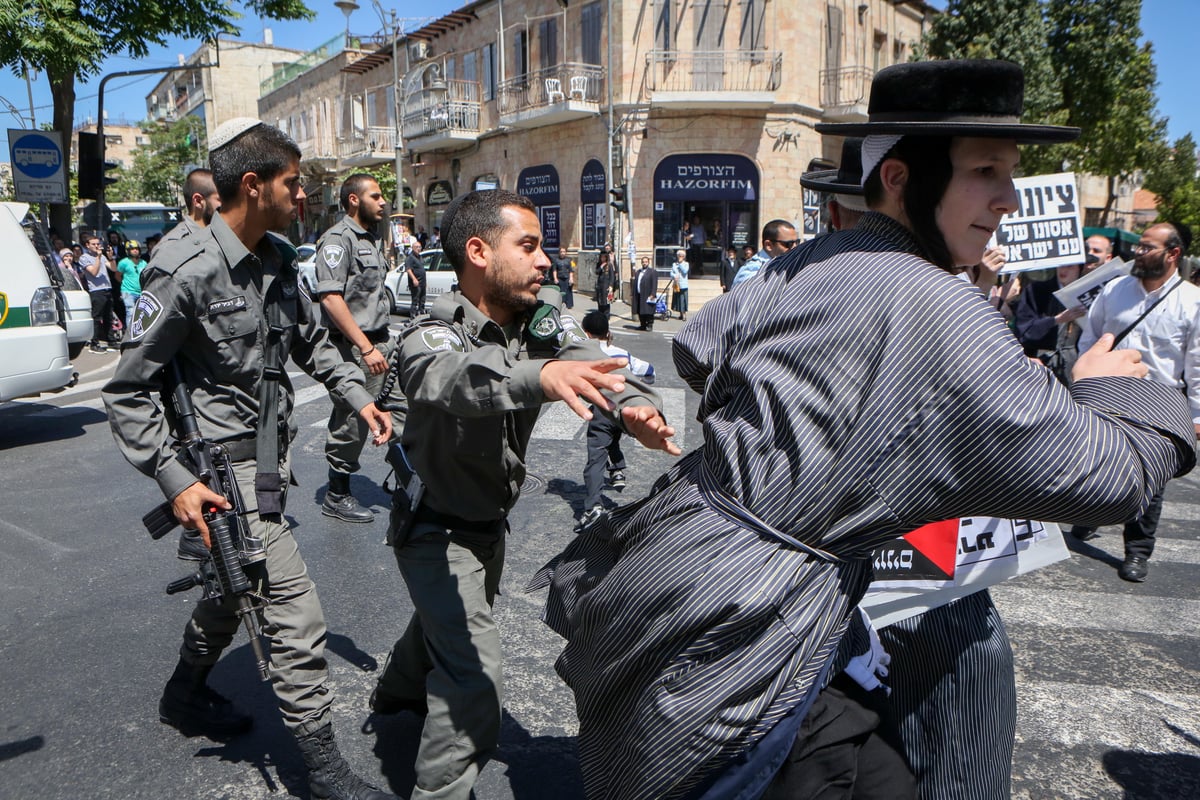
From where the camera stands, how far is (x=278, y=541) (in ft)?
9.37

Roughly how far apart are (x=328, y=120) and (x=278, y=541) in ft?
138

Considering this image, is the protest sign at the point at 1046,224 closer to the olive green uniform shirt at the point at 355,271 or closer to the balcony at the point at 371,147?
the olive green uniform shirt at the point at 355,271

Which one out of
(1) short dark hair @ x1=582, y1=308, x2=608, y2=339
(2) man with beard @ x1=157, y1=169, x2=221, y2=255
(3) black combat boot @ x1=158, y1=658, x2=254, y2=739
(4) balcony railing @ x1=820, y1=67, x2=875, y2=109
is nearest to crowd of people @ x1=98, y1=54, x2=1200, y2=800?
(3) black combat boot @ x1=158, y1=658, x2=254, y2=739

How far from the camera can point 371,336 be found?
579cm

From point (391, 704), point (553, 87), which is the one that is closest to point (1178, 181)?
point (553, 87)

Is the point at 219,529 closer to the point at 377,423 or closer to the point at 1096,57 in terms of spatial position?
the point at 377,423

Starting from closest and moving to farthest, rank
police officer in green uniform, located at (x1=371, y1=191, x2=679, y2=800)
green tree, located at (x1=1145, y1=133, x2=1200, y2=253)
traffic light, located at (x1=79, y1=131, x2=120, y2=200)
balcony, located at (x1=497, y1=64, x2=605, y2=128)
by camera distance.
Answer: police officer in green uniform, located at (x1=371, y1=191, x2=679, y2=800), traffic light, located at (x1=79, y1=131, x2=120, y2=200), balcony, located at (x1=497, y1=64, x2=605, y2=128), green tree, located at (x1=1145, y1=133, x2=1200, y2=253)

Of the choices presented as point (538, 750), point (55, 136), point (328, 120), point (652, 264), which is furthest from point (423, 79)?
point (538, 750)

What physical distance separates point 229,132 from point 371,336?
2.85 meters

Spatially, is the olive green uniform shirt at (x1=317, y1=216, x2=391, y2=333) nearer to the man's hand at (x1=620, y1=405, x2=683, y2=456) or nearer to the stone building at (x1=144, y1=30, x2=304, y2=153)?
the man's hand at (x1=620, y1=405, x2=683, y2=456)

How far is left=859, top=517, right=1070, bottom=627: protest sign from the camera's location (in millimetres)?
2088

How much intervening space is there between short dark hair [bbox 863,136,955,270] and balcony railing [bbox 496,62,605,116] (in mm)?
24165

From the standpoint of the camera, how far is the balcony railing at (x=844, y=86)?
25.2m

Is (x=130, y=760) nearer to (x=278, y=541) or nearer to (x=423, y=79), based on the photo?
(x=278, y=541)
